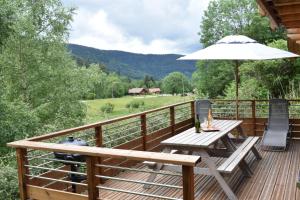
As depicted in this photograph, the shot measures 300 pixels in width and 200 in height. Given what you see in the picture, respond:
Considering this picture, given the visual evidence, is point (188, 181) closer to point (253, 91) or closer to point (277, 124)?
point (277, 124)

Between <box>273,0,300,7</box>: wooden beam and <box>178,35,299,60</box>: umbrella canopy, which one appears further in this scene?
<box>178,35,299,60</box>: umbrella canopy

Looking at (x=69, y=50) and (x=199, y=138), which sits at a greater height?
(x=69, y=50)

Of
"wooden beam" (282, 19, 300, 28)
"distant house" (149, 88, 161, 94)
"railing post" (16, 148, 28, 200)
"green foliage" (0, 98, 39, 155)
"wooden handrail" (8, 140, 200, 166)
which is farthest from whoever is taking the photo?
"distant house" (149, 88, 161, 94)

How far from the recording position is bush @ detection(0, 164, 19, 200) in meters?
5.29

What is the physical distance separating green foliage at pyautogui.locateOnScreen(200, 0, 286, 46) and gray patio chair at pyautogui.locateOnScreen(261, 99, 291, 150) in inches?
653

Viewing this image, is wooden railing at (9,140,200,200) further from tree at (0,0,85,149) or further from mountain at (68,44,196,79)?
mountain at (68,44,196,79)

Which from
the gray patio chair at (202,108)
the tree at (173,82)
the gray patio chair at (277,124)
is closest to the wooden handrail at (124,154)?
the gray patio chair at (277,124)

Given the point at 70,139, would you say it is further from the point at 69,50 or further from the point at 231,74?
the point at 231,74

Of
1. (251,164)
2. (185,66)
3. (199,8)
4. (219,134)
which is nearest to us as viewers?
(219,134)

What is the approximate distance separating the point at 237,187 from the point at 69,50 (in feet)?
43.3

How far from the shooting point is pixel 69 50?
1627 cm

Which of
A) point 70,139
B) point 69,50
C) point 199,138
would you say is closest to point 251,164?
point 199,138

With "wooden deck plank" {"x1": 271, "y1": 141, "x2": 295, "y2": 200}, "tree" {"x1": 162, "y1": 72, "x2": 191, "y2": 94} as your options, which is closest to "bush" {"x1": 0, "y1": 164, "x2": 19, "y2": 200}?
"wooden deck plank" {"x1": 271, "y1": 141, "x2": 295, "y2": 200}

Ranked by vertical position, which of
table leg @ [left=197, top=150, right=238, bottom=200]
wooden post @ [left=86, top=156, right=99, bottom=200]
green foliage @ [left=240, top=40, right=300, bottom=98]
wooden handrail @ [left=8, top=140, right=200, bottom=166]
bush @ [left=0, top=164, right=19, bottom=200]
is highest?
green foliage @ [left=240, top=40, right=300, bottom=98]
